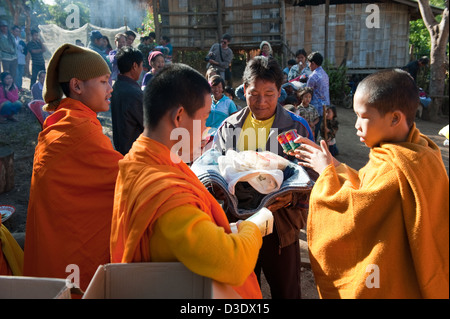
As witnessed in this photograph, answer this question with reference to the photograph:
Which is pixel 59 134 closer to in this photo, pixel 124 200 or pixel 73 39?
pixel 124 200

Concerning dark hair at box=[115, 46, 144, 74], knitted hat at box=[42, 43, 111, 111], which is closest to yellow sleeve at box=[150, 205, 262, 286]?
knitted hat at box=[42, 43, 111, 111]

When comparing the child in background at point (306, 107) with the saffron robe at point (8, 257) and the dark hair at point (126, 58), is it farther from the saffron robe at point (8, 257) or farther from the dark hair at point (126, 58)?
the saffron robe at point (8, 257)

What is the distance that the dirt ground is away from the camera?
3994 mm

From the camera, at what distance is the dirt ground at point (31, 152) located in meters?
3.99

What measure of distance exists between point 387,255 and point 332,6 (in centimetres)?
1520

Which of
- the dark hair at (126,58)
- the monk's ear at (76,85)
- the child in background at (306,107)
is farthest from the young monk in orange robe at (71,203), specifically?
the child in background at (306,107)

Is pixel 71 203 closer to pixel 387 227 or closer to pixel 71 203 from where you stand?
pixel 71 203

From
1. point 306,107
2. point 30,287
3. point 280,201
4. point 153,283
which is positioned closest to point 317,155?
point 280,201

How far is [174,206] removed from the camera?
1.43 metres

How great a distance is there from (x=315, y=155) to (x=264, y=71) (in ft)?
2.82

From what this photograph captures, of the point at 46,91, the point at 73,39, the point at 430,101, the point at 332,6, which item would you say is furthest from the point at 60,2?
the point at 46,91

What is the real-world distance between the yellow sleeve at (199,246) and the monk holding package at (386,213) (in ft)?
1.62

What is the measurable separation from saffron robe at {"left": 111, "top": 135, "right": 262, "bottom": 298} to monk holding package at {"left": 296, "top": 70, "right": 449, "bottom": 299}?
389mm

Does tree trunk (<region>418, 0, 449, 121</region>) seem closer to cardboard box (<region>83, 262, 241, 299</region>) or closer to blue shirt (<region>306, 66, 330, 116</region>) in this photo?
blue shirt (<region>306, 66, 330, 116</region>)
